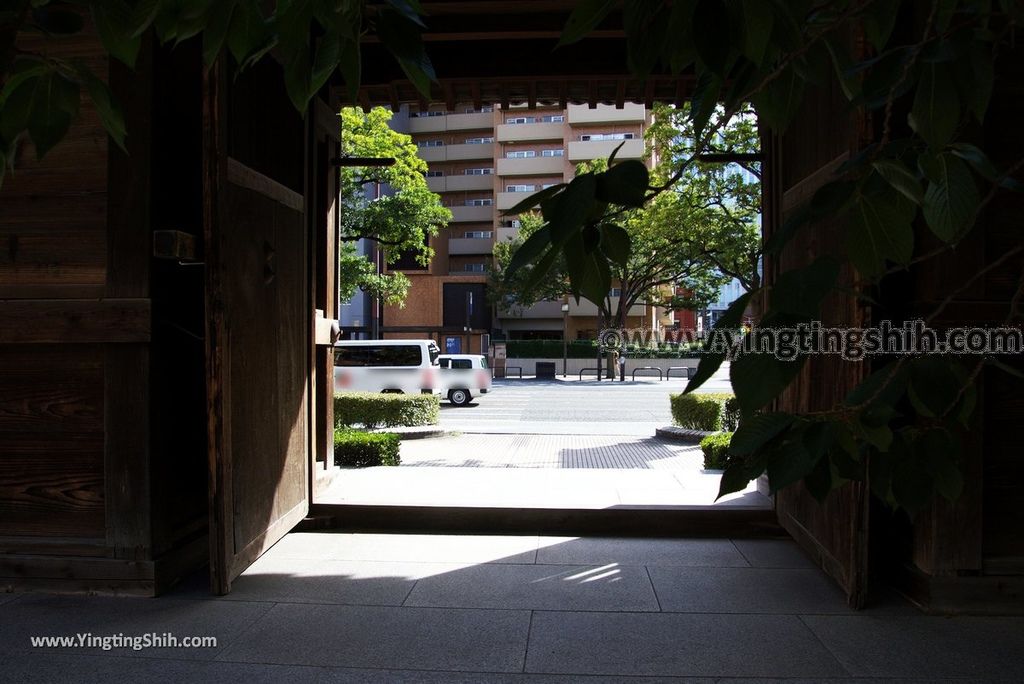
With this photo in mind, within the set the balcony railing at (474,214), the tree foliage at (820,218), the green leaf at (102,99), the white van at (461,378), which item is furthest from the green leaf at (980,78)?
the balcony railing at (474,214)

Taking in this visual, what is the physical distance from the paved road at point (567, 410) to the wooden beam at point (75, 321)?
8300mm

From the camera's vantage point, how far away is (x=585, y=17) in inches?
43.2

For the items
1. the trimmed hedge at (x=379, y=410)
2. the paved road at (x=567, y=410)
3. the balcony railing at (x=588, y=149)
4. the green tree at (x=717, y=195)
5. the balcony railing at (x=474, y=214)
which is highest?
the balcony railing at (x=588, y=149)

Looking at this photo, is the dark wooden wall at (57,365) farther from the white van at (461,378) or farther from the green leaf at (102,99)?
the white van at (461,378)

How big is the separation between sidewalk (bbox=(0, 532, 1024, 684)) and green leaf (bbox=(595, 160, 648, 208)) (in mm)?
2685

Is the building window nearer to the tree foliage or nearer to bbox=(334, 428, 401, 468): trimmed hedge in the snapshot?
bbox=(334, 428, 401, 468): trimmed hedge

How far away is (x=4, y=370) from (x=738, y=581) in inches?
189

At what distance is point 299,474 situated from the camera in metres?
5.38

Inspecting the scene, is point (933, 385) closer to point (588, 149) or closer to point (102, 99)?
point (102, 99)

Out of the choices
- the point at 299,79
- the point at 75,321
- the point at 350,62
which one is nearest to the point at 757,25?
the point at 350,62

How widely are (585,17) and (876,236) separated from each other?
0.60 meters

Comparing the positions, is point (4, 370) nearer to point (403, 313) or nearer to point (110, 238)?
point (110, 238)

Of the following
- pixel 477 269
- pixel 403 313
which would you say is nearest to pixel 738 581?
pixel 403 313

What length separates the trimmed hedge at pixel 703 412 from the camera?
1263cm
